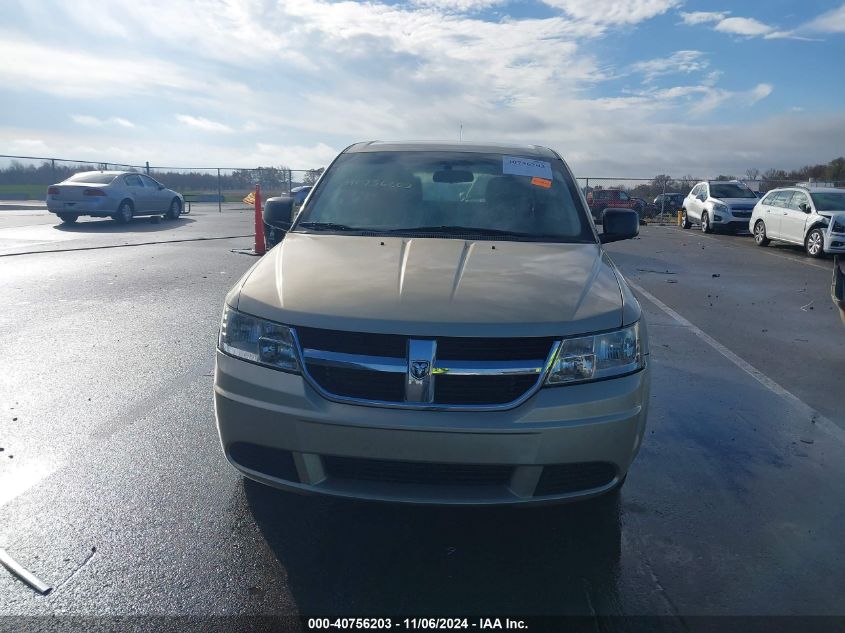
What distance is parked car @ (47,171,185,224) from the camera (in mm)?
18656

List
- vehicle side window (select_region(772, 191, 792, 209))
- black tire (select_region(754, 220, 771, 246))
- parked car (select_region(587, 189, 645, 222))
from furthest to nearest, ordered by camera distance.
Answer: parked car (select_region(587, 189, 645, 222)), black tire (select_region(754, 220, 771, 246)), vehicle side window (select_region(772, 191, 792, 209))

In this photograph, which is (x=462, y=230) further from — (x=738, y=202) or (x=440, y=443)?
(x=738, y=202)

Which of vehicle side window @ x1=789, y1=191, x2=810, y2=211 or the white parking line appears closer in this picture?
the white parking line

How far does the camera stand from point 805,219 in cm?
1641

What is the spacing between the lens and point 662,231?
24141 mm

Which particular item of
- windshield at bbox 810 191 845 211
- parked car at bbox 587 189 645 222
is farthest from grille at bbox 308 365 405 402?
parked car at bbox 587 189 645 222

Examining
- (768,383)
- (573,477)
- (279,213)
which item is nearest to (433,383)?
(573,477)

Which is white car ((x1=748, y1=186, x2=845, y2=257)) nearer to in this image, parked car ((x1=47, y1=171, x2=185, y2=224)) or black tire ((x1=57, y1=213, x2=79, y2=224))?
parked car ((x1=47, y1=171, x2=185, y2=224))

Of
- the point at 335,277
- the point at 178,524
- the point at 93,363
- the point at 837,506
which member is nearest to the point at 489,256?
the point at 335,277

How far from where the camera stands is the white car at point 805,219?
15.0 metres

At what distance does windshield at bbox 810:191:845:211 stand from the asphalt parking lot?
11.7 m

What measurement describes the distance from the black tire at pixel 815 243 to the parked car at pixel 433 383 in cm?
1500

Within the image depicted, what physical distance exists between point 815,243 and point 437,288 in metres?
15.9

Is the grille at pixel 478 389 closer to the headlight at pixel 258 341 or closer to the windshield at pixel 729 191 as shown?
the headlight at pixel 258 341
